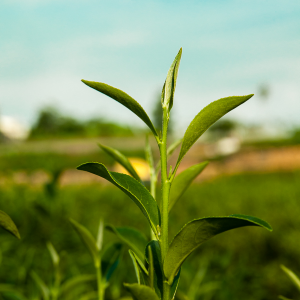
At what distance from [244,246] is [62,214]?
106 centimetres

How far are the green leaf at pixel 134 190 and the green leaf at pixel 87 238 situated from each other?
0.48 ft

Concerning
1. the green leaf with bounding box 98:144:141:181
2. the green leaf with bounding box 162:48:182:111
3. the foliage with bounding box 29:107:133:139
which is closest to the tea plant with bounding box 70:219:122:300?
the green leaf with bounding box 98:144:141:181

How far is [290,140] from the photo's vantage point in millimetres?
8531

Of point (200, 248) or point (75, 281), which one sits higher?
point (75, 281)

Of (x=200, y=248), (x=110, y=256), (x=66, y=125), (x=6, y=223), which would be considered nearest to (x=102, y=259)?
(x=110, y=256)

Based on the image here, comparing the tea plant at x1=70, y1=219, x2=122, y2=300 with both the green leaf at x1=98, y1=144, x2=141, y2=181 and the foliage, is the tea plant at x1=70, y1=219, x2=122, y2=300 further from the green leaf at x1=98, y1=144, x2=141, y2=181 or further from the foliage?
the foliage

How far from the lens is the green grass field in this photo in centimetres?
108

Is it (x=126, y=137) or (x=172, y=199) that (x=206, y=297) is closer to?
(x=172, y=199)

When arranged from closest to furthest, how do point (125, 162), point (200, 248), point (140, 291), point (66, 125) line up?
point (140, 291)
point (125, 162)
point (200, 248)
point (66, 125)

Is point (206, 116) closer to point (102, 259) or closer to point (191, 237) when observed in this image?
point (191, 237)

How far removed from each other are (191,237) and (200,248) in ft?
4.81

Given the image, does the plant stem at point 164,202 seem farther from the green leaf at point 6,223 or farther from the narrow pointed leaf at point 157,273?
the green leaf at point 6,223

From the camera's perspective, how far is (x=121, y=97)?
0.94 ft

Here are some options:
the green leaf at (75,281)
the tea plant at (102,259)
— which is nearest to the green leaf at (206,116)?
the tea plant at (102,259)
